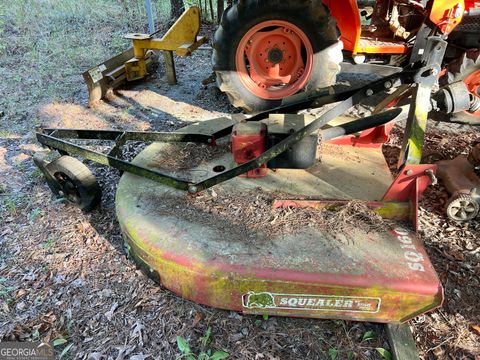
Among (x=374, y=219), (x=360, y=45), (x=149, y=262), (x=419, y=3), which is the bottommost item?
(x=149, y=262)

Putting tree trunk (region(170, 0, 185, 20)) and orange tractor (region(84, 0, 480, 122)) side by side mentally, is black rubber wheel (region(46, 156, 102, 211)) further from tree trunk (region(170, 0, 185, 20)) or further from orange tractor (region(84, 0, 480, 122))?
tree trunk (region(170, 0, 185, 20))

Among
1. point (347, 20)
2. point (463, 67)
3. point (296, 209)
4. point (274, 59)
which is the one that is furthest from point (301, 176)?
point (463, 67)

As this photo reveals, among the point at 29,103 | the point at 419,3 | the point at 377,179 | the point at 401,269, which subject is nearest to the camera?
the point at 401,269

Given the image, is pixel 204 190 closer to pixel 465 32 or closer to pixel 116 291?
pixel 116 291

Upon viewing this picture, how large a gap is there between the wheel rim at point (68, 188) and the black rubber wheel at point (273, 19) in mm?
1855

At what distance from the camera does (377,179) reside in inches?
103

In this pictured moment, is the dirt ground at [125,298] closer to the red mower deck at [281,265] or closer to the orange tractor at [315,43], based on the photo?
the red mower deck at [281,265]

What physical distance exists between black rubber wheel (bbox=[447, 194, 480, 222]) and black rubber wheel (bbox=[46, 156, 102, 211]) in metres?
2.48

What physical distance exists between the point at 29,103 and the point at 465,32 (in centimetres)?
492

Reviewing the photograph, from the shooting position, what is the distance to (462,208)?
2.54m

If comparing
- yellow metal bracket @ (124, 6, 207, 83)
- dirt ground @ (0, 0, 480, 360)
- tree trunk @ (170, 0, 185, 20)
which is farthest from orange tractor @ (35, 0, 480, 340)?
tree trunk @ (170, 0, 185, 20)

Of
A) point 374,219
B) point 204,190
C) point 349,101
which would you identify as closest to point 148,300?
point 204,190

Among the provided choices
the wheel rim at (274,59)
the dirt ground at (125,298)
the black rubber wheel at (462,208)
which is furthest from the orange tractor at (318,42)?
the black rubber wheel at (462,208)

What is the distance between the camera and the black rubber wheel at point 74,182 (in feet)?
8.82
